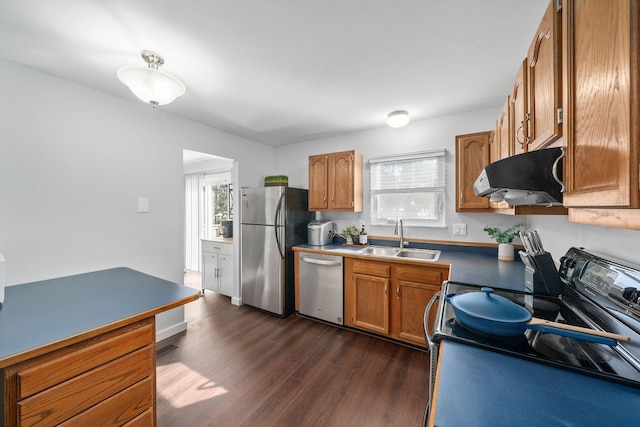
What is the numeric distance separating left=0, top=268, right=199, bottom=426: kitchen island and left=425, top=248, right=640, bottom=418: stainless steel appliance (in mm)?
1315

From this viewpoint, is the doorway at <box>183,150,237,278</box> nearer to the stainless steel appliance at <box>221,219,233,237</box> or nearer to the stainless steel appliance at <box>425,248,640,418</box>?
the stainless steel appliance at <box>221,219,233,237</box>

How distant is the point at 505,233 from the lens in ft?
7.27

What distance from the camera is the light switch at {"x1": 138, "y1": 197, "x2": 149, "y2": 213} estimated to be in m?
2.33

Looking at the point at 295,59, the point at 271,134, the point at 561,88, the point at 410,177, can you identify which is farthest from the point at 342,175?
the point at 561,88

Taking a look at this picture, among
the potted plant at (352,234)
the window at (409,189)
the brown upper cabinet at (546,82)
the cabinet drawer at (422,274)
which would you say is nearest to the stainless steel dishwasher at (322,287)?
the potted plant at (352,234)

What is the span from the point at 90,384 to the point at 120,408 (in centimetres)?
20

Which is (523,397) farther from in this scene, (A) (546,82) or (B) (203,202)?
(B) (203,202)

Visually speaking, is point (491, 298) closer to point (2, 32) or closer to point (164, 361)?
point (164, 361)

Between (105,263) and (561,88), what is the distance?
123 inches

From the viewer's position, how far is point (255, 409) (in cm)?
160

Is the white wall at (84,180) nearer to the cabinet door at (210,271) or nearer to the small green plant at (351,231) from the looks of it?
the cabinet door at (210,271)

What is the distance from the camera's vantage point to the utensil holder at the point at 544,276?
1.24 m

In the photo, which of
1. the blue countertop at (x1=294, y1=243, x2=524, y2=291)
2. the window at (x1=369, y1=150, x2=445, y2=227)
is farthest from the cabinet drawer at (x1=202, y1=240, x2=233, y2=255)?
the window at (x1=369, y1=150, x2=445, y2=227)

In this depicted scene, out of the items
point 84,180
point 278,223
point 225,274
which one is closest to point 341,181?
point 278,223
